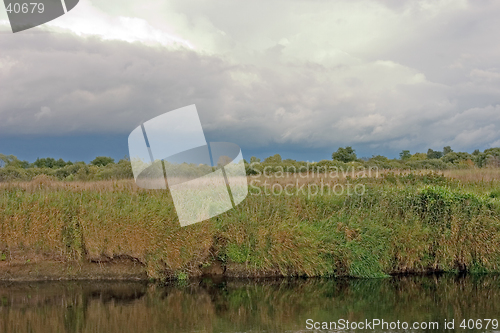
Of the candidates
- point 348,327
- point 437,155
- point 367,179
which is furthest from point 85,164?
point 437,155

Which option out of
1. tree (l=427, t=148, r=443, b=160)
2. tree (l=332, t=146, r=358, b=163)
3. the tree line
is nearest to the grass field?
the tree line

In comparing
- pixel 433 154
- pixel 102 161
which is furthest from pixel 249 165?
pixel 433 154

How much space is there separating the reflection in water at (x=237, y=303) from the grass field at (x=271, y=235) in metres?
0.37

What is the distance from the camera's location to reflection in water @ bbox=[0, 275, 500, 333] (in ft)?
24.4

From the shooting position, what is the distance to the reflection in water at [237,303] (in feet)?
24.4

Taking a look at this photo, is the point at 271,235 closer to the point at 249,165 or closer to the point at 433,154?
the point at 249,165

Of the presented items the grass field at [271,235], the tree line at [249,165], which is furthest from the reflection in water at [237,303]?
the tree line at [249,165]

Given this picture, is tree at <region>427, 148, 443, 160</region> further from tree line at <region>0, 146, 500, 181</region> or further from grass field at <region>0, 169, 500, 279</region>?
grass field at <region>0, 169, 500, 279</region>

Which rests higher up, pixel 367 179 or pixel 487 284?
pixel 367 179

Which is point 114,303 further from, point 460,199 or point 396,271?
point 460,199

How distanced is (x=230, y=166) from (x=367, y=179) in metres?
5.15

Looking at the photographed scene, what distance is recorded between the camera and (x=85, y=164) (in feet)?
81.4

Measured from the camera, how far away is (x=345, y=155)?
32.2 m

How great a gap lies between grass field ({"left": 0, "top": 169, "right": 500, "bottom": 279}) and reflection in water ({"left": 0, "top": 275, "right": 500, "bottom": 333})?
373mm
